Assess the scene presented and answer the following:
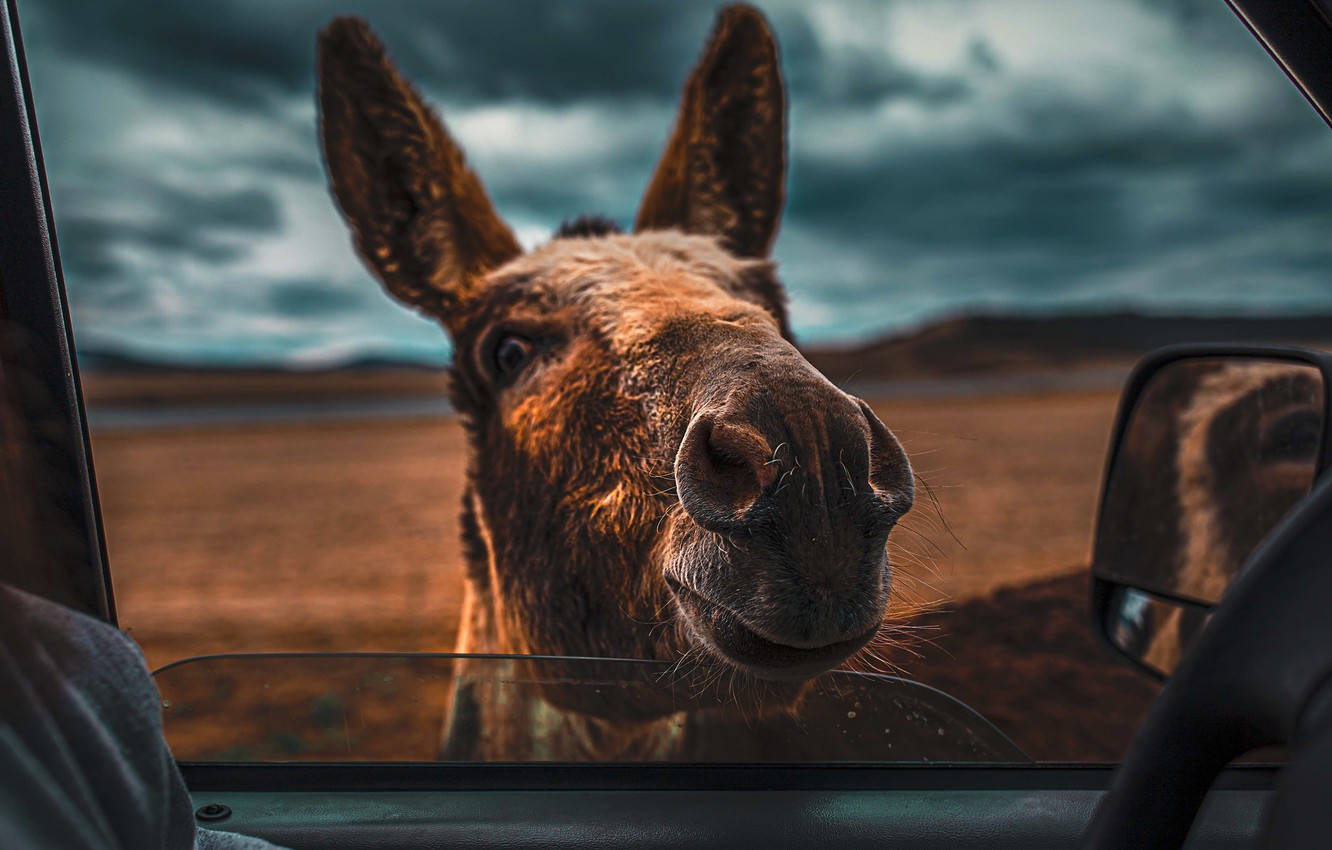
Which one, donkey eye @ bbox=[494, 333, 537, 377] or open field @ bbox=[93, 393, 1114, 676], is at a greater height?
donkey eye @ bbox=[494, 333, 537, 377]

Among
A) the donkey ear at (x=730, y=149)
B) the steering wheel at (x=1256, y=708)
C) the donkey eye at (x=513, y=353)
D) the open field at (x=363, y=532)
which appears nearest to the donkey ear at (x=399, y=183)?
the donkey eye at (x=513, y=353)

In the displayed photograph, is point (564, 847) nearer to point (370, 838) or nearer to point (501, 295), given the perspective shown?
point (370, 838)

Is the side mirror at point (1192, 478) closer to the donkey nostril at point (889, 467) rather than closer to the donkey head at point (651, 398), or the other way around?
the donkey nostril at point (889, 467)

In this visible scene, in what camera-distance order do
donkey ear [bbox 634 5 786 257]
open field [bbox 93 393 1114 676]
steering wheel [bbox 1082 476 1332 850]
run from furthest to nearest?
open field [bbox 93 393 1114 676]
donkey ear [bbox 634 5 786 257]
steering wheel [bbox 1082 476 1332 850]

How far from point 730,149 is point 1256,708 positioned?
2.18m

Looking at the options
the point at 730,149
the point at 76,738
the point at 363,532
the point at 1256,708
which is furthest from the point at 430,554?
the point at 1256,708

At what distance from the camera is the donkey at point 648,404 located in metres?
1.06

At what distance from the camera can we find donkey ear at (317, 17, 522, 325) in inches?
82.0

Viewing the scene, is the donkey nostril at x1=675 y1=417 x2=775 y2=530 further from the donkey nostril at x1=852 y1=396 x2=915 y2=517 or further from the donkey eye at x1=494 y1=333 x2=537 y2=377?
the donkey eye at x1=494 y1=333 x2=537 y2=377

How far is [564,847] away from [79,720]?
764mm

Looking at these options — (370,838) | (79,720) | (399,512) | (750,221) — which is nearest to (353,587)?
(399,512)

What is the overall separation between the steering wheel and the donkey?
A: 0.45 metres

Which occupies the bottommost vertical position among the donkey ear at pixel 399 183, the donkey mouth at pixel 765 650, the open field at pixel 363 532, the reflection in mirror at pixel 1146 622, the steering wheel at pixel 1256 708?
the open field at pixel 363 532

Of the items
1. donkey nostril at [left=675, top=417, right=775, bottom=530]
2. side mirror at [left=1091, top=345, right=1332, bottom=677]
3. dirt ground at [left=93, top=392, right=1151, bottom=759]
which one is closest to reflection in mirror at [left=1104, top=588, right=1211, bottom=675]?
side mirror at [left=1091, top=345, right=1332, bottom=677]
